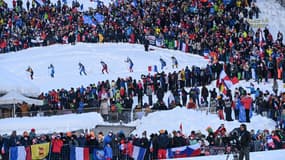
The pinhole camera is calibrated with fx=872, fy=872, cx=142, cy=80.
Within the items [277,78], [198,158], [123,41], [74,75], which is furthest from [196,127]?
[123,41]

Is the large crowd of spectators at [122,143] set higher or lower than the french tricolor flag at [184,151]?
higher

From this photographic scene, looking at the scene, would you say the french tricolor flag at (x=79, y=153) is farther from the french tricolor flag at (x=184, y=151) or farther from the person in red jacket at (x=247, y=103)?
the person in red jacket at (x=247, y=103)

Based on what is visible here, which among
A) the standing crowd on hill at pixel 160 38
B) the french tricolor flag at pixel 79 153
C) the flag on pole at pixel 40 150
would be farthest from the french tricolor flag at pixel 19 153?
the standing crowd on hill at pixel 160 38

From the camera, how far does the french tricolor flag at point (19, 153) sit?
2761 cm

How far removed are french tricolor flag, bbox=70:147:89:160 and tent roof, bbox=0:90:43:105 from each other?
8.95m

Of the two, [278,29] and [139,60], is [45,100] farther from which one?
[278,29]

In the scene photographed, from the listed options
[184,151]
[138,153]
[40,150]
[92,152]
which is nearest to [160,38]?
[184,151]

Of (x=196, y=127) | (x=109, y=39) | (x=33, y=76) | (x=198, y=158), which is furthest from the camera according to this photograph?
(x=109, y=39)

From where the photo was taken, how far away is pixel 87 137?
28031 millimetres

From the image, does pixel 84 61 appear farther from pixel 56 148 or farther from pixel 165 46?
pixel 56 148

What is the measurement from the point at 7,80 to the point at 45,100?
1829 millimetres

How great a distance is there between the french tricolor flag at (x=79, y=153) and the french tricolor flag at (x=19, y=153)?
139 cm

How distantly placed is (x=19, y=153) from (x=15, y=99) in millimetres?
8650

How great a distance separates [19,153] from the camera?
27688 millimetres
